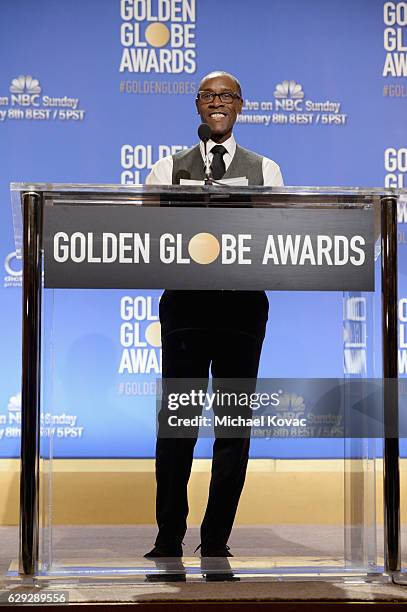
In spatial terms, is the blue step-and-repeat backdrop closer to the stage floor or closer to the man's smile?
the man's smile

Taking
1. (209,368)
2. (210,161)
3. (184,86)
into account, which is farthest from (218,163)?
(184,86)

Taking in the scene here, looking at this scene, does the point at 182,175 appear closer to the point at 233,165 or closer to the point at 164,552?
the point at 233,165

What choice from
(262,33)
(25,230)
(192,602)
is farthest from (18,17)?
(192,602)

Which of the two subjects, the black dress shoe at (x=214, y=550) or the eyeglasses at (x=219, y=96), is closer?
the black dress shoe at (x=214, y=550)

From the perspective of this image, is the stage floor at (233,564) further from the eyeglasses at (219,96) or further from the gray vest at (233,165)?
the eyeglasses at (219,96)

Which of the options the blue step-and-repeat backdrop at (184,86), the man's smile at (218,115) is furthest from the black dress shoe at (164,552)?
the blue step-and-repeat backdrop at (184,86)

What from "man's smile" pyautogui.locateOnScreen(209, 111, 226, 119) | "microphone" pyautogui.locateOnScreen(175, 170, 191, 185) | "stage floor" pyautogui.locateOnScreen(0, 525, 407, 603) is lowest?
"stage floor" pyautogui.locateOnScreen(0, 525, 407, 603)

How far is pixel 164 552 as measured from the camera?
1.85 meters

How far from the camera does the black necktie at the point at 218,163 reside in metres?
2.35

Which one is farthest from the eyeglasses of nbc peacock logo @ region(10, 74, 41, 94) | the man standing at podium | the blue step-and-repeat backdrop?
nbc peacock logo @ region(10, 74, 41, 94)

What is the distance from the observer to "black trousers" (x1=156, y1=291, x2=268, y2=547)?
187cm

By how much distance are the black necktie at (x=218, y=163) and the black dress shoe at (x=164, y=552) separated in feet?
3.22

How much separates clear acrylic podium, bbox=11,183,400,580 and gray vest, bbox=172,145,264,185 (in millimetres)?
618

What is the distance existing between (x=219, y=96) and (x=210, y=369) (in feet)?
3.46
